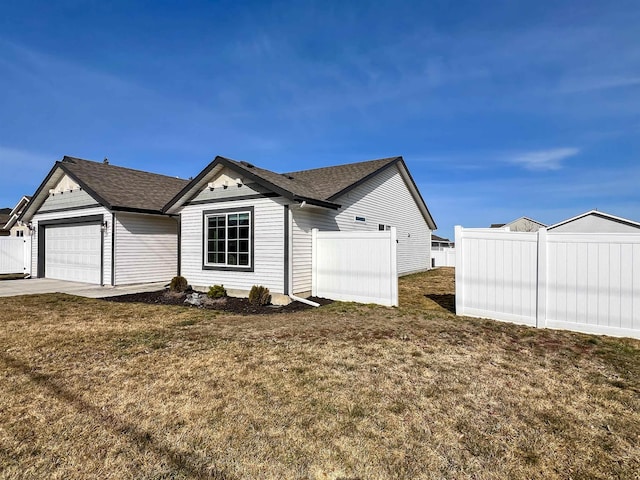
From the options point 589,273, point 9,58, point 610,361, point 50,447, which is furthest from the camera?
point 9,58

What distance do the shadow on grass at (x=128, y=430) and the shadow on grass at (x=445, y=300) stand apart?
268 inches

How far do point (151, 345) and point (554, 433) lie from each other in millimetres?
5328

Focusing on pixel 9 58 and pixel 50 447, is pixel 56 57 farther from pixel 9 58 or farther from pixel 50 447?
pixel 50 447

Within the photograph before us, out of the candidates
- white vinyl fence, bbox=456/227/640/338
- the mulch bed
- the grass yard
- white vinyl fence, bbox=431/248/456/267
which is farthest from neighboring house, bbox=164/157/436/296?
white vinyl fence, bbox=431/248/456/267

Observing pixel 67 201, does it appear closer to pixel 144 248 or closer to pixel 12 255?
pixel 144 248

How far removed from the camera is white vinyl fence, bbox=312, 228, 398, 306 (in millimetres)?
8875

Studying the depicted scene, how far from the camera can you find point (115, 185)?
14.1m

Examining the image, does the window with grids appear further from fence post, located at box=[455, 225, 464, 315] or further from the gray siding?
fence post, located at box=[455, 225, 464, 315]

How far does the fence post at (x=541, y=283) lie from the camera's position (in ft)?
21.1

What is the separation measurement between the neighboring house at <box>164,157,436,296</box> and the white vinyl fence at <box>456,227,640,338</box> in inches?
176

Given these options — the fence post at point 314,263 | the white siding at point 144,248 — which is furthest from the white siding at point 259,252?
the white siding at point 144,248

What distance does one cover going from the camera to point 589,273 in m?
6.07

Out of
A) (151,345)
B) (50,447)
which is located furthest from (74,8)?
(50,447)

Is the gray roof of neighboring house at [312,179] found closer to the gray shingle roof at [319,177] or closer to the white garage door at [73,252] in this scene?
the gray shingle roof at [319,177]
